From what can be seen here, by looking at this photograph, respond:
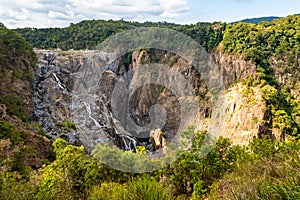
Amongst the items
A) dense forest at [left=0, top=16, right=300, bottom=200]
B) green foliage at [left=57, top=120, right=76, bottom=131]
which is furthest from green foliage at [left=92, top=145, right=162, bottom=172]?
green foliage at [left=57, top=120, right=76, bottom=131]

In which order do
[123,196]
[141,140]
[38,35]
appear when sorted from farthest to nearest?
[38,35] < [141,140] < [123,196]

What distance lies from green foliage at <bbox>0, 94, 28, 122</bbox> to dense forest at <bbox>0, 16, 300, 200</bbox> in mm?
80

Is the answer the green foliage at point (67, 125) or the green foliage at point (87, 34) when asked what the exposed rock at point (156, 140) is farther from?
the green foliage at point (87, 34)

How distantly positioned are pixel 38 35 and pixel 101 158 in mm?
43416

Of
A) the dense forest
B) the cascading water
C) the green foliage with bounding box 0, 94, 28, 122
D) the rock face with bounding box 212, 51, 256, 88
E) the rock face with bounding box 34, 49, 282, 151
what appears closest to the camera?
A: the dense forest

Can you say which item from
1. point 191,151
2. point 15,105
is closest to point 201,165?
point 191,151

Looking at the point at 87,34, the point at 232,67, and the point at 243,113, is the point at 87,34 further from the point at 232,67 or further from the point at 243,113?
the point at 243,113

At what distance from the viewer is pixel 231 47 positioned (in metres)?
42.7

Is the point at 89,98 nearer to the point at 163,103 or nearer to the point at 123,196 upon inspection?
the point at 163,103

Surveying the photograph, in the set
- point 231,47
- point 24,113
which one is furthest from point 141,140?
point 231,47

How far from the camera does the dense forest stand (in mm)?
4460

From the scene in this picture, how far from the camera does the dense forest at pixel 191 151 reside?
446 cm

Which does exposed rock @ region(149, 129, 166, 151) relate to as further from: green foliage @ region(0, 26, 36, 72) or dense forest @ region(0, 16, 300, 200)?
green foliage @ region(0, 26, 36, 72)

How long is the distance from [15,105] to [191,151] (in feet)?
57.0
